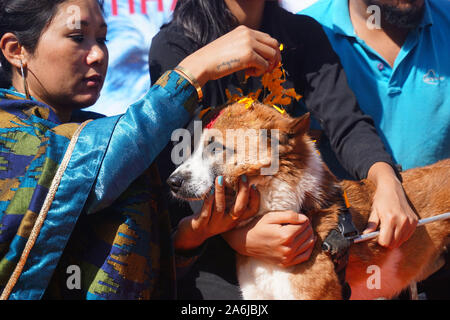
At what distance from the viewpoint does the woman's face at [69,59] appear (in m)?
1.83

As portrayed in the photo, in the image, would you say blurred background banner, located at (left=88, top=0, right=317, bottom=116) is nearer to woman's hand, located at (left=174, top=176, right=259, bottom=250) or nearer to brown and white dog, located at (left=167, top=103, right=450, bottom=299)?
brown and white dog, located at (left=167, top=103, right=450, bottom=299)

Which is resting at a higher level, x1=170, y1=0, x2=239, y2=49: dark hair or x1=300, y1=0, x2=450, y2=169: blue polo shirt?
x1=170, y1=0, x2=239, y2=49: dark hair

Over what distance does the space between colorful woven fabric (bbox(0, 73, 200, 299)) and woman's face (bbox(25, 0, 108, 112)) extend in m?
0.16

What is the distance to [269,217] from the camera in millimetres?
2035

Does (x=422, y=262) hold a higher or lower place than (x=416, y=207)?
lower

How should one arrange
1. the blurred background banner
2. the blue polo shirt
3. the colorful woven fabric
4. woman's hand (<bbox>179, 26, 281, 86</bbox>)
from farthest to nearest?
the blurred background banner → the blue polo shirt → woman's hand (<bbox>179, 26, 281, 86</bbox>) → the colorful woven fabric

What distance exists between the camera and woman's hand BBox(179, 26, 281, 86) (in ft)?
5.78

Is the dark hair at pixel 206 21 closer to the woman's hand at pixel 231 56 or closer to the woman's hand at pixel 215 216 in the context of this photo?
the woman's hand at pixel 231 56

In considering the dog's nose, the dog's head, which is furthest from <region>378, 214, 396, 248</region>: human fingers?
the dog's nose

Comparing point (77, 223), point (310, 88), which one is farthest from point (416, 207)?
point (77, 223)

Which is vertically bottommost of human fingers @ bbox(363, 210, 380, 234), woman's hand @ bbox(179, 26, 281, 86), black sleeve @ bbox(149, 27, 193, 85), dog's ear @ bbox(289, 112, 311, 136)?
human fingers @ bbox(363, 210, 380, 234)

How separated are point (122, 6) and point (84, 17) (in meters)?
1.52

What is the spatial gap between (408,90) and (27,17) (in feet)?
7.97

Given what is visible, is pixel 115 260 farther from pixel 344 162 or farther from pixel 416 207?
pixel 416 207
